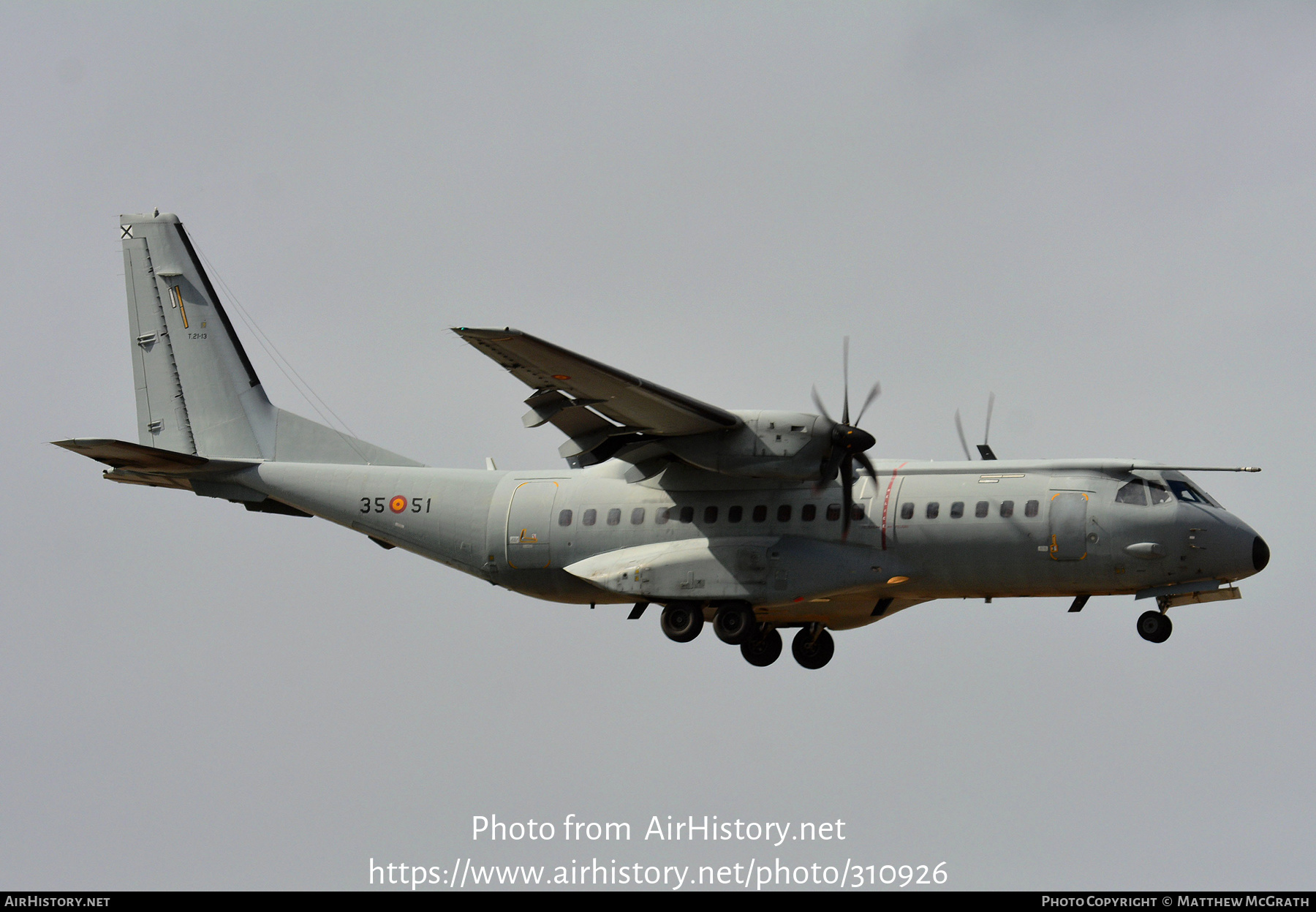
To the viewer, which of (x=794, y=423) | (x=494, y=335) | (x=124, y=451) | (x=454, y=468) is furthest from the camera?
(x=454, y=468)

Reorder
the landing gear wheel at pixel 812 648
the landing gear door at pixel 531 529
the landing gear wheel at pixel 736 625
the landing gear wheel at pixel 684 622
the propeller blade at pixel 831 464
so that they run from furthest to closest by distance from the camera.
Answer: the landing gear wheel at pixel 812 648 → the landing gear door at pixel 531 529 → the landing gear wheel at pixel 684 622 → the landing gear wheel at pixel 736 625 → the propeller blade at pixel 831 464

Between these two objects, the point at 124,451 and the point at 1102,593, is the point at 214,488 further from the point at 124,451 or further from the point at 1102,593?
the point at 1102,593

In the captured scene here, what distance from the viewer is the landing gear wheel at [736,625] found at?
26250 mm

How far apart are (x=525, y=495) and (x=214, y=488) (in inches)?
239

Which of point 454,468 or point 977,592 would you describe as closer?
point 977,592

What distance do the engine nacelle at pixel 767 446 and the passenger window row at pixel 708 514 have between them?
1072 millimetres

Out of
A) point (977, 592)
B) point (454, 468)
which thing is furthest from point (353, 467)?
point (977, 592)

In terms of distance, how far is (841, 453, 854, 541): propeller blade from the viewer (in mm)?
25250

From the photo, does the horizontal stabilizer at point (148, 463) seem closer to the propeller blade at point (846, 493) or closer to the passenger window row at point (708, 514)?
the passenger window row at point (708, 514)

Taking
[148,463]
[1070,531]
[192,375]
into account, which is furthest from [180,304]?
[1070,531]

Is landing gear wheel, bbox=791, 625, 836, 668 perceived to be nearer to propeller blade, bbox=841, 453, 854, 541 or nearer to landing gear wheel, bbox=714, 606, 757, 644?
landing gear wheel, bbox=714, 606, 757, 644

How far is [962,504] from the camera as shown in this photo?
25094 mm

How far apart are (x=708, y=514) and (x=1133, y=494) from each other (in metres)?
6.78

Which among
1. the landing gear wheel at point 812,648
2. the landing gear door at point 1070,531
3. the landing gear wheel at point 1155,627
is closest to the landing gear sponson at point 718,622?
the landing gear wheel at point 812,648
